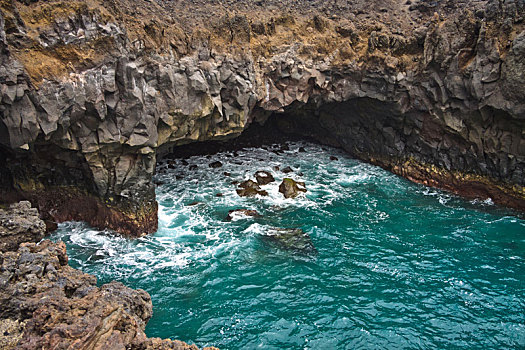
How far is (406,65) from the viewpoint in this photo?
993 inches

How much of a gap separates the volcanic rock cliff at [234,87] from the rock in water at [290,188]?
510 cm

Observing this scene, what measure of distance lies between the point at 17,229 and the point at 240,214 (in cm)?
1250

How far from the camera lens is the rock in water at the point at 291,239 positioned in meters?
18.6

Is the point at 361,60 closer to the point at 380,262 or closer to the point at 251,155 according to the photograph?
the point at 251,155

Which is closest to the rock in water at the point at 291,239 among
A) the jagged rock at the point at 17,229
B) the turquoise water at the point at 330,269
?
the turquoise water at the point at 330,269

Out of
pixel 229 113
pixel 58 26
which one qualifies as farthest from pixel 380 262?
pixel 58 26

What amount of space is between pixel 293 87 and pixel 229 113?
5.83 metres

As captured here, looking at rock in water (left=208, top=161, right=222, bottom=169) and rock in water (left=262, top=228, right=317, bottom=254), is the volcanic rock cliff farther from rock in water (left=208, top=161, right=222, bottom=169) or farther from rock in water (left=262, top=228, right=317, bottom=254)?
rock in water (left=262, top=228, right=317, bottom=254)

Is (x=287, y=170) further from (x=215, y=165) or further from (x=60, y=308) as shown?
(x=60, y=308)

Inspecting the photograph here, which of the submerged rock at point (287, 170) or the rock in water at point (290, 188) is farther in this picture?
the submerged rock at point (287, 170)

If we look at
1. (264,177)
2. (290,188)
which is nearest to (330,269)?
(290,188)

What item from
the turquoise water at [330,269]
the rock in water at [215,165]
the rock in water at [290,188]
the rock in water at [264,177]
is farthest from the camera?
the rock in water at [215,165]

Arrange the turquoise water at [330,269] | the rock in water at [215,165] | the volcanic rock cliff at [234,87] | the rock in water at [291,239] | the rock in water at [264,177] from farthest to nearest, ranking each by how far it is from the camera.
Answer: the rock in water at [215,165], the rock in water at [264,177], the rock in water at [291,239], the volcanic rock cliff at [234,87], the turquoise water at [330,269]

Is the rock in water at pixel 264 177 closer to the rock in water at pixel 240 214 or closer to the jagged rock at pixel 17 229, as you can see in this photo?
the rock in water at pixel 240 214
